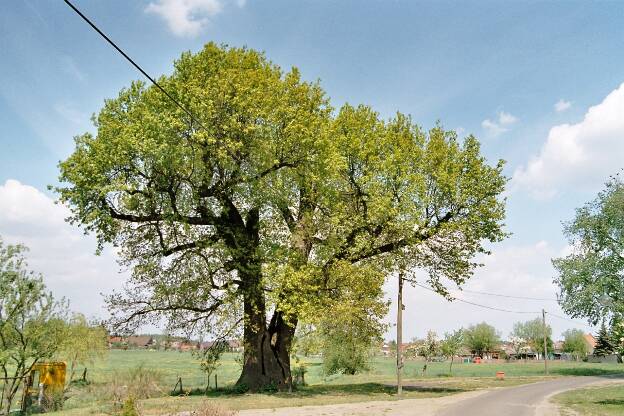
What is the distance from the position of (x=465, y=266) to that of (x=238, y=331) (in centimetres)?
1388

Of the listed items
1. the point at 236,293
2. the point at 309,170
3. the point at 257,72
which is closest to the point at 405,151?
the point at 309,170

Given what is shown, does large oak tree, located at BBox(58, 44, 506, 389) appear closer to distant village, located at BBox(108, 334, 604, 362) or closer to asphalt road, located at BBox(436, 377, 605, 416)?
distant village, located at BBox(108, 334, 604, 362)

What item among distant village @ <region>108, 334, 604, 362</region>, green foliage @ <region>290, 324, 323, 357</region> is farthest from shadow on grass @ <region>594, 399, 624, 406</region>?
green foliage @ <region>290, 324, 323, 357</region>

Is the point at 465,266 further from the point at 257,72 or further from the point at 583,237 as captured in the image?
the point at 583,237

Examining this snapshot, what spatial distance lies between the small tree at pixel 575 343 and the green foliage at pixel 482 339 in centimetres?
2054

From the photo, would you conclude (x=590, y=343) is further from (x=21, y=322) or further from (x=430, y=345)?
(x=21, y=322)

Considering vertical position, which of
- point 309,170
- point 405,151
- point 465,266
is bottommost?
point 465,266

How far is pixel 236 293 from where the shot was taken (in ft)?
83.0

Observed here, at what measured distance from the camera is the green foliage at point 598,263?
132 ft

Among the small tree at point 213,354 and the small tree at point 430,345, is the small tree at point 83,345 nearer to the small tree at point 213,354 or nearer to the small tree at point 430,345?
the small tree at point 213,354

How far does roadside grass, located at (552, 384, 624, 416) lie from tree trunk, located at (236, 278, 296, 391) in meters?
13.8

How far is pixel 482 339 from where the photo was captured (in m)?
122

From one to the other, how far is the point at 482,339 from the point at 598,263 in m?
86.2

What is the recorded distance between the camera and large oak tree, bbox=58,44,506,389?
2386 centimetres
